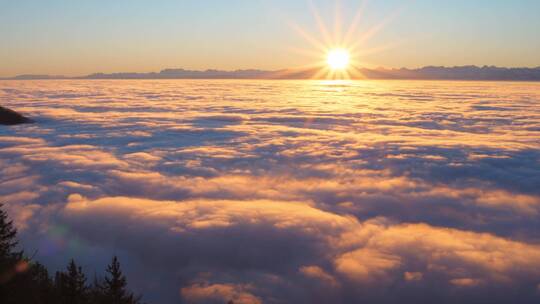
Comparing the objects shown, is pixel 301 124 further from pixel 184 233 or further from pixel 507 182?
pixel 184 233

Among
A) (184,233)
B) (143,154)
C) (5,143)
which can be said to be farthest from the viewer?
(5,143)

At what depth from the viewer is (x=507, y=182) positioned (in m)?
14.9

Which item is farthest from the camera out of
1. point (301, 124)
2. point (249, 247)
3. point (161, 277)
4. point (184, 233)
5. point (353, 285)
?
point (301, 124)

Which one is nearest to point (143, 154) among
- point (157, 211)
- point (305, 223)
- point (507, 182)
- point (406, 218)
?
point (157, 211)

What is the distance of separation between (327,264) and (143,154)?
1396cm

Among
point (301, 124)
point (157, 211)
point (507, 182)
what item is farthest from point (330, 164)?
point (301, 124)

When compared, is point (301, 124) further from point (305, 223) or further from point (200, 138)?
point (305, 223)

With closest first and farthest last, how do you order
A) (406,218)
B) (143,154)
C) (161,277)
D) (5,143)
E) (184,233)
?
(161,277), (184,233), (406,218), (143,154), (5,143)

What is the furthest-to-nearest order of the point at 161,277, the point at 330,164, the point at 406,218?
the point at 330,164 < the point at 406,218 < the point at 161,277

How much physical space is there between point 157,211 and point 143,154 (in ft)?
29.0

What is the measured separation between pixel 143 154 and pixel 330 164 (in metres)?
9.56

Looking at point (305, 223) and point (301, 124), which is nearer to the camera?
point (305, 223)

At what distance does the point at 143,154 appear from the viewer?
20.7m

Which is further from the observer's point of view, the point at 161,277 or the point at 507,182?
the point at 507,182
